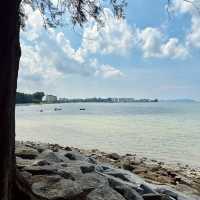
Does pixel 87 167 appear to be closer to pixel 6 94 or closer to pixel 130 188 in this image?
pixel 130 188

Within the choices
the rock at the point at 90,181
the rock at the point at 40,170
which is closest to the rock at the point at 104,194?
the rock at the point at 90,181

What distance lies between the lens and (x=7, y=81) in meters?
4.89

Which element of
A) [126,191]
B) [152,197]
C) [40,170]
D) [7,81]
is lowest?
[152,197]

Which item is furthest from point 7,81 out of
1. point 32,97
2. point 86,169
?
point 32,97

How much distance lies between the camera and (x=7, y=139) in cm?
503

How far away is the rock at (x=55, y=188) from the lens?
5.91 m

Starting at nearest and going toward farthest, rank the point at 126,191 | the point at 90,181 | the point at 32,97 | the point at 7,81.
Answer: the point at 7,81, the point at 90,181, the point at 126,191, the point at 32,97

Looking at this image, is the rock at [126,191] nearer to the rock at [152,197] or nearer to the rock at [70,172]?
the rock at [152,197]

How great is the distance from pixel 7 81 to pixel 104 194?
2.35 meters

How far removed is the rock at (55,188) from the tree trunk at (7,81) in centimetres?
78

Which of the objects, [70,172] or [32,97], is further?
[32,97]

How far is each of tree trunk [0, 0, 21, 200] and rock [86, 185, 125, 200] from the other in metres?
1.38

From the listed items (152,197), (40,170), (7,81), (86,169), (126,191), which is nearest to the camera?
(7,81)

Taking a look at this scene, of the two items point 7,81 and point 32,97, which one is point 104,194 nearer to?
point 7,81
